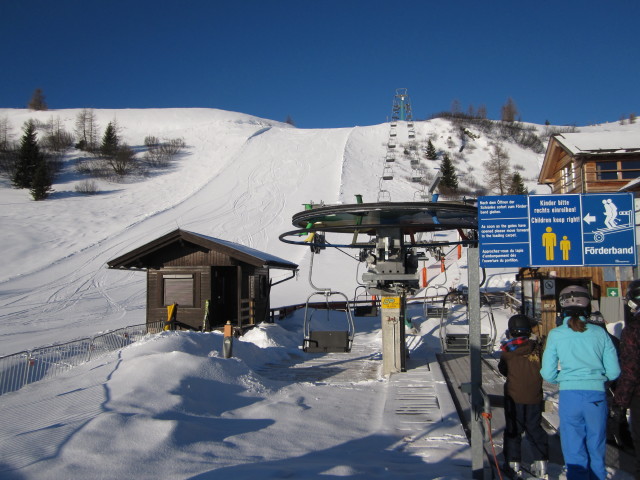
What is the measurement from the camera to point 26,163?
48562 mm

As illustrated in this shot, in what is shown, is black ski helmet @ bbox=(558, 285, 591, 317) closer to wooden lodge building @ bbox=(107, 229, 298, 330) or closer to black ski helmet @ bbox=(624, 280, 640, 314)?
black ski helmet @ bbox=(624, 280, 640, 314)

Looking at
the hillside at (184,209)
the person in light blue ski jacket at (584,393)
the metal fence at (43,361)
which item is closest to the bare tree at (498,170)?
the hillside at (184,209)

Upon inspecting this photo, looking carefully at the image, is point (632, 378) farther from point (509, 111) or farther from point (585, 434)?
point (509, 111)

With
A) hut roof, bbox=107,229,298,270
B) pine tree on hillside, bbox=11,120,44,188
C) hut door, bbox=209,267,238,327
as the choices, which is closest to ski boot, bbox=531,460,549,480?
hut roof, bbox=107,229,298,270

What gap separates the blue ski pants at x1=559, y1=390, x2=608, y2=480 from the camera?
4043 millimetres

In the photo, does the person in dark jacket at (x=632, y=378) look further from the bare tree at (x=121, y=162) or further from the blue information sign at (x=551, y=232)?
the bare tree at (x=121, y=162)

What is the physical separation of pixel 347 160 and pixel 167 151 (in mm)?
22919

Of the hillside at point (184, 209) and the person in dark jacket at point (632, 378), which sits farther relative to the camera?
the hillside at point (184, 209)

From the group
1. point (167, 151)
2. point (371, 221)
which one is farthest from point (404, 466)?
point (167, 151)

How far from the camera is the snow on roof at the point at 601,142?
63.9ft

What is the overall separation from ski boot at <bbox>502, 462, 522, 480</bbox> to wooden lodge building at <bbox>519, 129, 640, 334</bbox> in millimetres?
7005

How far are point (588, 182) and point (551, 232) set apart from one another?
15.6m

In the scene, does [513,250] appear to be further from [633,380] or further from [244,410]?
[244,410]

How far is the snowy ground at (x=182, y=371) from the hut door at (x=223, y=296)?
2427 mm
